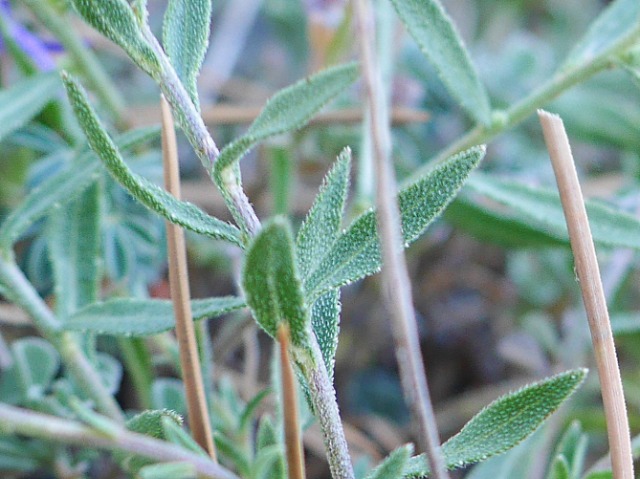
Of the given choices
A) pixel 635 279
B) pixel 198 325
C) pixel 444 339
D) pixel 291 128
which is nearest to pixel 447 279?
pixel 444 339

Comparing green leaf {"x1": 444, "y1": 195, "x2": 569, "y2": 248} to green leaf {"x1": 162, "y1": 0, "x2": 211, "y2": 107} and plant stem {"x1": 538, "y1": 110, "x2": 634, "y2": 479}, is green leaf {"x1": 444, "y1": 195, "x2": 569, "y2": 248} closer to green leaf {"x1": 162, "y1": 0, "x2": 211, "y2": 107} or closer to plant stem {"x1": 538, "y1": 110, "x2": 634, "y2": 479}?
plant stem {"x1": 538, "y1": 110, "x2": 634, "y2": 479}

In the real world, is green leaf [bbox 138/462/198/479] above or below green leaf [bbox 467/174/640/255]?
below

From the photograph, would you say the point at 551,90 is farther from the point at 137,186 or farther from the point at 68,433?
the point at 68,433

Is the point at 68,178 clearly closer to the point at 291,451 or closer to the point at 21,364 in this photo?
the point at 21,364

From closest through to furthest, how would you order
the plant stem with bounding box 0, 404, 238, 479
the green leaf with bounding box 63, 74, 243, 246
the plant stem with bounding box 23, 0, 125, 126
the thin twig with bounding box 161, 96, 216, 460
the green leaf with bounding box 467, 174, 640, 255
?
the plant stem with bounding box 0, 404, 238, 479
the green leaf with bounding box 63, 74, 243, 246
the thin twig with bounding box 161, 96, 216, 460
the green leaf with bounding box 467, 174, 640, 255
the plant stem with bounding box 23, 0, 125, 126

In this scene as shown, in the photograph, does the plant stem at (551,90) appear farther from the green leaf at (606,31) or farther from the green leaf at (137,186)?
the green leaf at (137,186)

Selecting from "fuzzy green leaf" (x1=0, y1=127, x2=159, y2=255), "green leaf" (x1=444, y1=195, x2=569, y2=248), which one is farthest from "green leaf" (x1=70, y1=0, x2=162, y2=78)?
"green leaf" (x1=444, y1=195, x2=569, y2=248)
